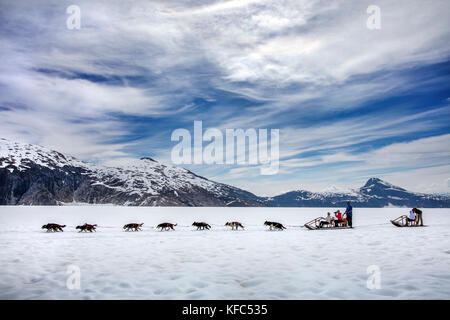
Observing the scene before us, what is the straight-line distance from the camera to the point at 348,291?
387 inches

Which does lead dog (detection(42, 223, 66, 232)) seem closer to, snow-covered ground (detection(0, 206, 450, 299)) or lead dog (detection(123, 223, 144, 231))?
lead dog (detection(123, 223, 144, 231))

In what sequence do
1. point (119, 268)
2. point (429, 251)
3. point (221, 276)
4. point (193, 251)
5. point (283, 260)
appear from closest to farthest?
point (221, 276)
point (119, 268)
point (283, 260)
point (429, 251)
point (193, 251)

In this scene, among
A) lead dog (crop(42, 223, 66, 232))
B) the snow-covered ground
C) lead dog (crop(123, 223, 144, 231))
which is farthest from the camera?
lead dog (crop(123, 223, 144, 231))

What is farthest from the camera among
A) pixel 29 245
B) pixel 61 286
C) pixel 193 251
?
pixel 29 245

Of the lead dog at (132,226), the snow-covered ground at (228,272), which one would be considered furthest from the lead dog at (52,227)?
the snow-covered ground at (228,272)

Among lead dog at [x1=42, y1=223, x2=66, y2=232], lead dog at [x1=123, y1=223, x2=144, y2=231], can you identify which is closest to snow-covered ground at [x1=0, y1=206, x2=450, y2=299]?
lead dog at [x1=42, y1=223, x2=66, y2=232]

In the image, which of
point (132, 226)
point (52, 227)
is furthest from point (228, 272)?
point (52, 227)

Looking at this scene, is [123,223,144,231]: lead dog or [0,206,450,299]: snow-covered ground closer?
[0,206,450,299]: snow-covered ground

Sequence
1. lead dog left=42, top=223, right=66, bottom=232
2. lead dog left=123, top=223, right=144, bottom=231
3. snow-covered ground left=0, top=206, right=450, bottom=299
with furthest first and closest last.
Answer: lead dog left=123, top=223, right=144, bottom=231, lead dog left=42, top=223, right=66, bottom=232, snow-covered ground left=0, top=206, right=450, bottom=299

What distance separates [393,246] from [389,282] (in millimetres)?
9510
